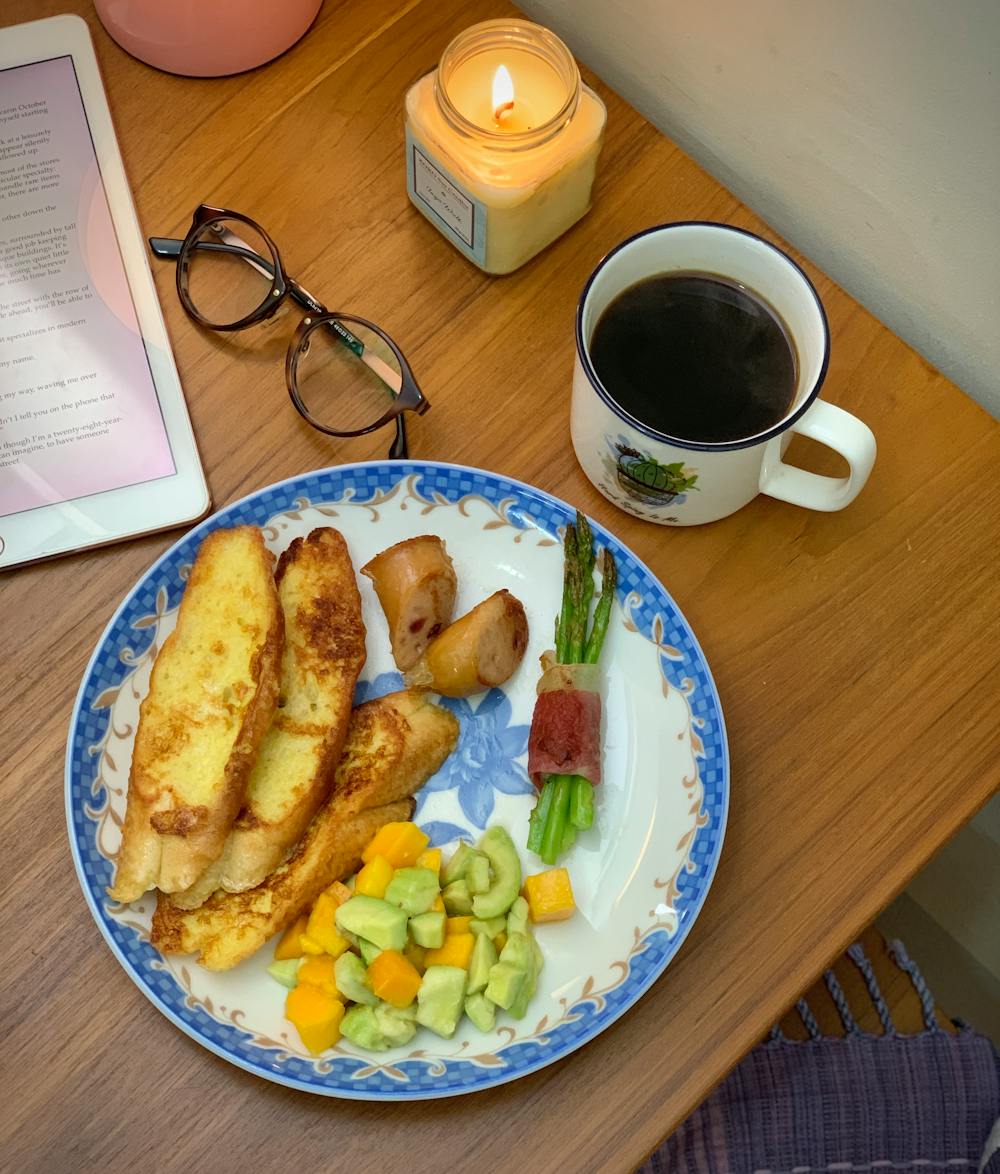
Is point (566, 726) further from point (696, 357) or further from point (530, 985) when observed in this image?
point (696, 357)

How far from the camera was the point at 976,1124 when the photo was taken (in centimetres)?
137

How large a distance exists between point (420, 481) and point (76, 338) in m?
0.43

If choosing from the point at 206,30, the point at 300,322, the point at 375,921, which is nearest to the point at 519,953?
the point at 375,921

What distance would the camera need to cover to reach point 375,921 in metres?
0.99

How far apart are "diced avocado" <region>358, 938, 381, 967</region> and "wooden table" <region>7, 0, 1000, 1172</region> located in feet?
0.46

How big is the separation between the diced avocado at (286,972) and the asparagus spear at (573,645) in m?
0.25

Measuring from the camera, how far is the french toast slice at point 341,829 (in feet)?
3.35

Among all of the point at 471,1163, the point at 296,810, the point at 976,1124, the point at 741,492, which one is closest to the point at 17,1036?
the point at 296,810

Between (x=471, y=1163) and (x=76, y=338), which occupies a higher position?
(x=76, y=338)

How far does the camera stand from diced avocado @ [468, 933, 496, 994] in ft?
3.31

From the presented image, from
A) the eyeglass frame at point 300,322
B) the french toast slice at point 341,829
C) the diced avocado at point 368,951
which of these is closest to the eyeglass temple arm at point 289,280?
the eyeglass frame at point 300,322

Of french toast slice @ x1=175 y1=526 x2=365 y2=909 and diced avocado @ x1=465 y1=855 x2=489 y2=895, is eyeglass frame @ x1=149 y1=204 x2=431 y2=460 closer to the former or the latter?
french toast slice @ x1=175 y1=526 x2=365 y2=909

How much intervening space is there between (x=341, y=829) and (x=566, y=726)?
9.3 inches

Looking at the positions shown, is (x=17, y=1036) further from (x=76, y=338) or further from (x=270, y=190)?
(x=270, y=190)
